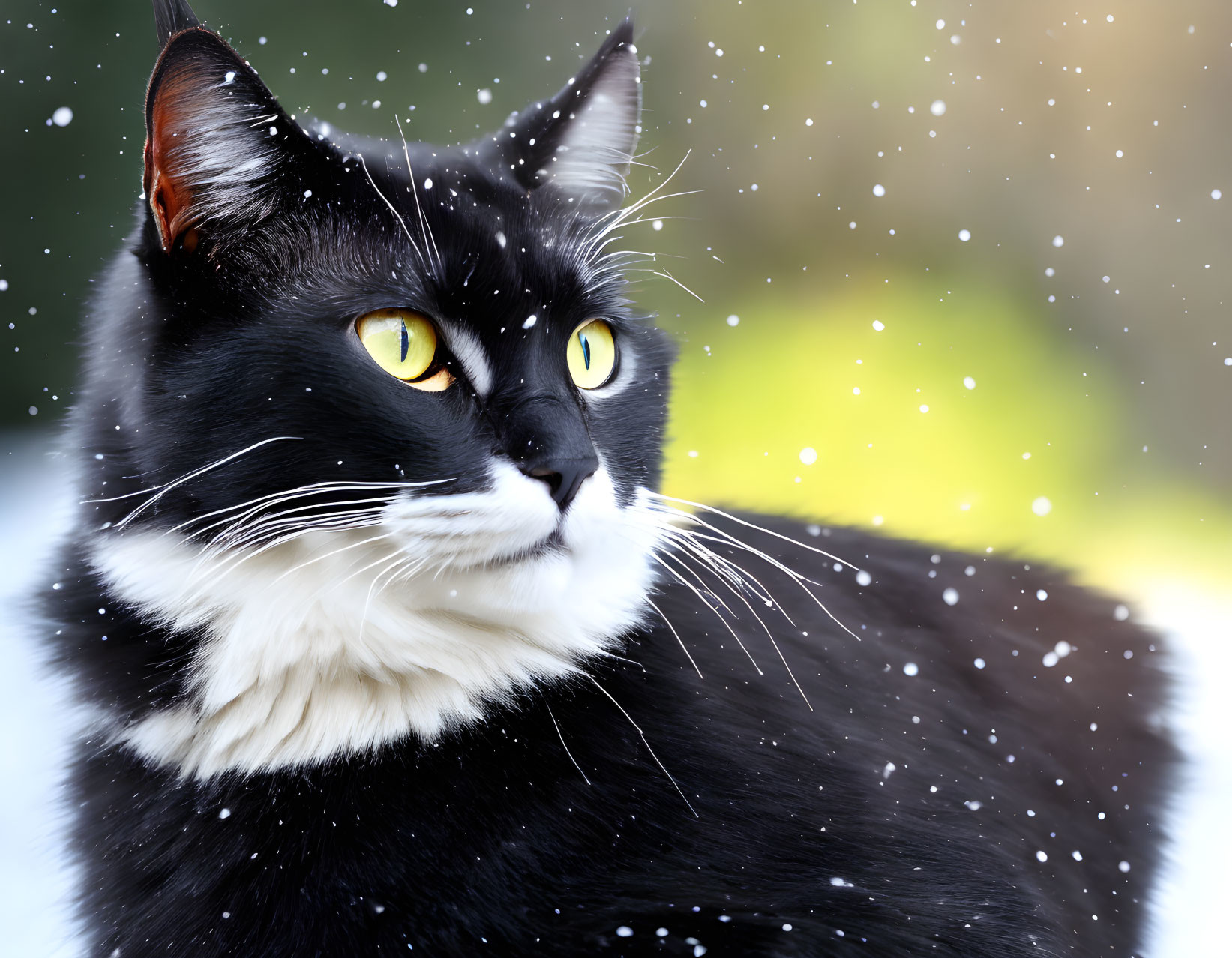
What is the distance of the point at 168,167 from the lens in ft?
1.69

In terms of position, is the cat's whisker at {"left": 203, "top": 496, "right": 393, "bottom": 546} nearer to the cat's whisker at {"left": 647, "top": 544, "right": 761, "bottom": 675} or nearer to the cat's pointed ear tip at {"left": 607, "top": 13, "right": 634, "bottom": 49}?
the cat's whisker at {"left": 647, "top": 544, "right": 761, "bottom": 675}

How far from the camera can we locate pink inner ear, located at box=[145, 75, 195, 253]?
0.49 m

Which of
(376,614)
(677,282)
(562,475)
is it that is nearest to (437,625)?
(376,614)

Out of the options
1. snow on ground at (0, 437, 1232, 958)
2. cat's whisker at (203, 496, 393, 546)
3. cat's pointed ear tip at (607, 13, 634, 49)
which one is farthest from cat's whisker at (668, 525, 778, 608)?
snow on ground at (0, 437, 1232, 958)

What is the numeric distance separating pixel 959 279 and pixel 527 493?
0.59 metres

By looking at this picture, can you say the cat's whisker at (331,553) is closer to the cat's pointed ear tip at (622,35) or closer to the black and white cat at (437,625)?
the black and white cat at (437,625)

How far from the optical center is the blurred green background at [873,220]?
2.40 feet

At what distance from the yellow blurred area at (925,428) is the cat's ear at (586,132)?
188 mm

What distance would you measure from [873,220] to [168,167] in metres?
0.63

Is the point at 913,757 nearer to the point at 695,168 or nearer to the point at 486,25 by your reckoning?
the point at 695,168

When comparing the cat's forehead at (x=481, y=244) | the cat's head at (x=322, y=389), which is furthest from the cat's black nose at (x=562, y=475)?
the cat's forehead at (x=481, y=244)

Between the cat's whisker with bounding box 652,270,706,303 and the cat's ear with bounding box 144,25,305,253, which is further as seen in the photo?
the cat's whisker with bounding box 652,270,706,303

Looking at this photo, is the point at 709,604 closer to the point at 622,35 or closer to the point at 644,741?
the point at 644,741

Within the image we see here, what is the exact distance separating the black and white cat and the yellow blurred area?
0.12 meters
